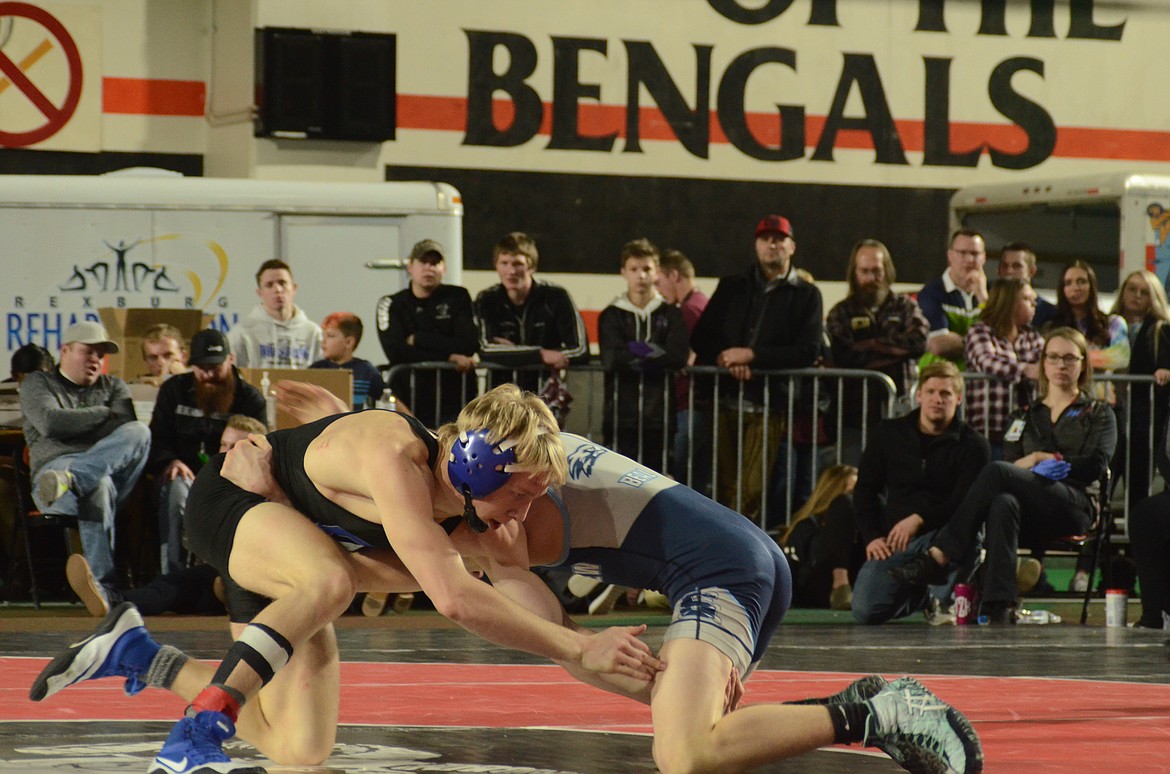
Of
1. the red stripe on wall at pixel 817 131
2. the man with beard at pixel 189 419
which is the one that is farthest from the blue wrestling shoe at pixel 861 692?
the red stripe on wall at pixel 817 131

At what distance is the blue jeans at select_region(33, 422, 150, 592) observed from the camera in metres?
9.60

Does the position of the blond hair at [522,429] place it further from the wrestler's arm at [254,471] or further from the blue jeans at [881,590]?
the blue jeans at [881,590]

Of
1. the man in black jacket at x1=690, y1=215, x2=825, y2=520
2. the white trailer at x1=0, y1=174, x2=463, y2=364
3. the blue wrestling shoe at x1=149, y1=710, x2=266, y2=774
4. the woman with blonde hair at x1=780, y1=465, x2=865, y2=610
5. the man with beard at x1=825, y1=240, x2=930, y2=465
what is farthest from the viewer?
the white trailer at x1=0, y1=174, x2=463, y2=364

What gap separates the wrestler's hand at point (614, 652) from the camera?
454cm

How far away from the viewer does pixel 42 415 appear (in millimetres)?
9688

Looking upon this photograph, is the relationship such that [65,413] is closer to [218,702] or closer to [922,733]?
[218,702]

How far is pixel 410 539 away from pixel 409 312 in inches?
255

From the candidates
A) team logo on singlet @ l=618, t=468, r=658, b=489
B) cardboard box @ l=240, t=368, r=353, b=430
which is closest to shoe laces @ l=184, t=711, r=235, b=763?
team logo on singlet @ l=618, t=468, r=658, b=489

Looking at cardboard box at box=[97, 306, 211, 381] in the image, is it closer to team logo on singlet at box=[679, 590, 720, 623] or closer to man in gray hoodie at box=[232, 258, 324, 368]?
man in gray hoodie at box=[232, 258, 324, 368]

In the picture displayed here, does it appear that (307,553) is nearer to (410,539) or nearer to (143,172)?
(410,539)

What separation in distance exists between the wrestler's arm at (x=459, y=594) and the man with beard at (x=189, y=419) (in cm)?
536

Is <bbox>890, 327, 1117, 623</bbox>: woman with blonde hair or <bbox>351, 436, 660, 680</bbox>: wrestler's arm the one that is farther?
<bbox>890, 327, 1117, 623</bbox>: woman with blonde hair

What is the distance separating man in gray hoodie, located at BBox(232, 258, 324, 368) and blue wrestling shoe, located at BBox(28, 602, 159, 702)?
235 inches

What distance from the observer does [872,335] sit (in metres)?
11.3
